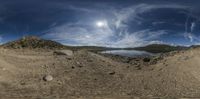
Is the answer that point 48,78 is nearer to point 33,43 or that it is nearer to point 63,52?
point 63,52

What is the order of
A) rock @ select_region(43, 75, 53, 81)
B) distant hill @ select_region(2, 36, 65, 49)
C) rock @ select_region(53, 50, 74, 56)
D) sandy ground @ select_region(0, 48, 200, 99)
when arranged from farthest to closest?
distant hill @ select_region(2, 36, 65, 49)
rock @ select_region(53, 50, 74, 56)
rock @ select_region(43, 75, 53, 81)
sandy ground @ select_region(0, 48, 200, 99)

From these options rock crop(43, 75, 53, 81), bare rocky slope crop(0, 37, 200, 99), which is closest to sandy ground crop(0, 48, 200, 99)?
bare rocky slope crop(0, 37, 200, 99)

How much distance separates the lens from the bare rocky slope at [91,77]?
93.0 feet

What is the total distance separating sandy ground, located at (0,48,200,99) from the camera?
28.3 meters

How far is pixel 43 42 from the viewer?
147 ft

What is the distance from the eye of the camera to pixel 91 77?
104 feet

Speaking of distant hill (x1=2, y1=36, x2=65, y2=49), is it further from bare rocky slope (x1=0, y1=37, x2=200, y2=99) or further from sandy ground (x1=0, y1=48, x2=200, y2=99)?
sandy ground (x1=0, y1=48, x2=200, y2=99)

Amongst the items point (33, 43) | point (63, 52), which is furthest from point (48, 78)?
point (33, 43)

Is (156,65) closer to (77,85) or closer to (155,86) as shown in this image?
(155,86)

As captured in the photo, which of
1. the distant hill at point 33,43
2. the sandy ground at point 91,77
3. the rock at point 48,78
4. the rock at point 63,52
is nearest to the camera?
the sandy ground at point 91,77

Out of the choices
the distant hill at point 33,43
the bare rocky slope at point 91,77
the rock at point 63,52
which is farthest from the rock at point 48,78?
the distant hill at point 33,43

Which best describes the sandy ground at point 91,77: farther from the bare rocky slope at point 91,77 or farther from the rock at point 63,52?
the rock at point 63,52

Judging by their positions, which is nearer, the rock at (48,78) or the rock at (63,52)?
the rock at (48,78)

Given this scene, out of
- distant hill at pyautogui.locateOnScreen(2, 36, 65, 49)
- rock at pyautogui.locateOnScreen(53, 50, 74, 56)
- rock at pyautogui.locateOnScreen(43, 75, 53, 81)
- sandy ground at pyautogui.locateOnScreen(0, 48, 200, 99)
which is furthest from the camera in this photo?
distant hill at pyautogui.locateOnScreen(2, 36, 65, 49)
